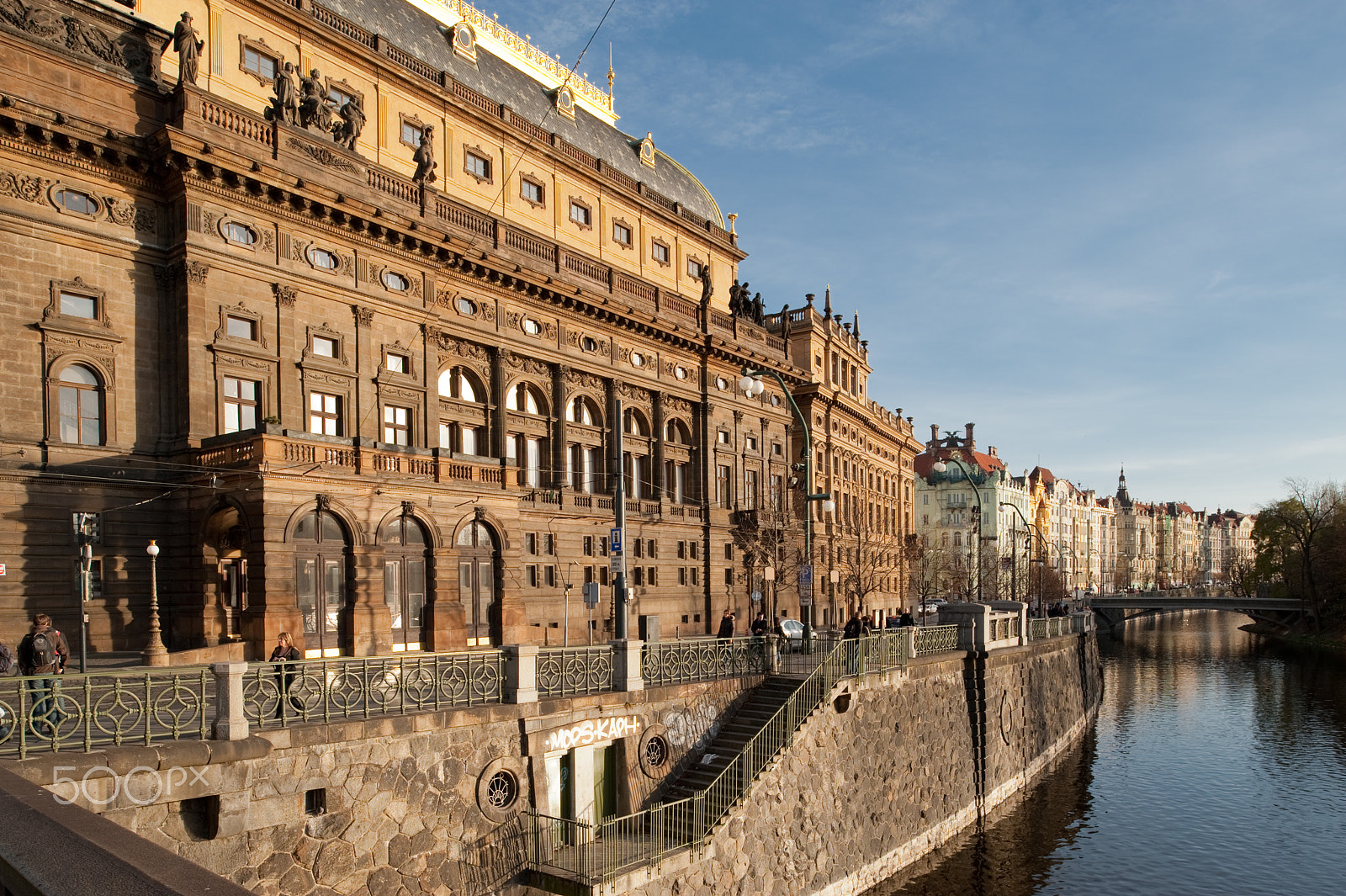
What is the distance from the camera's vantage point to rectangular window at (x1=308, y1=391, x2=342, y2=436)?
30500mm

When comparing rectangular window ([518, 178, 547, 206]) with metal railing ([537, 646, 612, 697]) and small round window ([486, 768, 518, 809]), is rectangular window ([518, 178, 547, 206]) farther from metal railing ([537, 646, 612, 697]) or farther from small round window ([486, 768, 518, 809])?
small round window ([486, 768, 518, 809])

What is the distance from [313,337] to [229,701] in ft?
67.4

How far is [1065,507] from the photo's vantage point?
166375 mm

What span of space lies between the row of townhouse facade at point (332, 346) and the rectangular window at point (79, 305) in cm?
7

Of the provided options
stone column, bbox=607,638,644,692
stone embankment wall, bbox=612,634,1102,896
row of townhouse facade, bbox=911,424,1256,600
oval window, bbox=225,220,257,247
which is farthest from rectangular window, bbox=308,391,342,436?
row of townhouse facade, bbox=911,424,1256,600

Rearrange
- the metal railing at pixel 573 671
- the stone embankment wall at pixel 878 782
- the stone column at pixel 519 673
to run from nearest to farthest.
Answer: the stone column at pixel 519 673 → the metal railing at pixel 573 671 → the stone embankment wall at pixel 878 782

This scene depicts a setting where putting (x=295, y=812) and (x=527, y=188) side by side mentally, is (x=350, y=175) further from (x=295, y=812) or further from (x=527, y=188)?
(x=295, y=812)

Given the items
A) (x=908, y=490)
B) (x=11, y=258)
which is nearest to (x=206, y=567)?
(x=11, y=258)

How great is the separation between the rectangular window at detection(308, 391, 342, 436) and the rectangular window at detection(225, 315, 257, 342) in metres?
2.55

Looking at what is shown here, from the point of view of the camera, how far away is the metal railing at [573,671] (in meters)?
17.5

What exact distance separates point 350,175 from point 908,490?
72188 millimetres

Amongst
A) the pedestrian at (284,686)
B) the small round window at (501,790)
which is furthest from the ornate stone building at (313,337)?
the small round window at (501,790)

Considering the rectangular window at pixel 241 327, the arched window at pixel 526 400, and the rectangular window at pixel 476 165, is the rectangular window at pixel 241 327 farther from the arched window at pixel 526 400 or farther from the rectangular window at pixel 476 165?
the rectangular window at pixel 476 165

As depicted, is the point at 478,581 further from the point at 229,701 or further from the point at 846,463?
the point at 846,463
